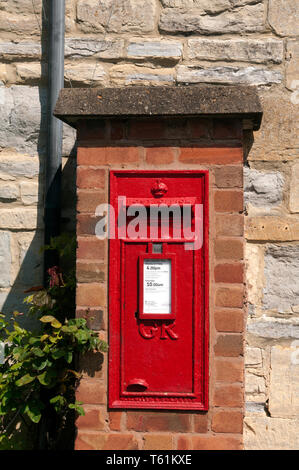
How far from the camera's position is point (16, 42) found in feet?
9.73

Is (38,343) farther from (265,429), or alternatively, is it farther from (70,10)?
(70,10)

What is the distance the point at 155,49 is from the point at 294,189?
1180mm

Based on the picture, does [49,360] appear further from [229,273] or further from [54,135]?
[54,135]

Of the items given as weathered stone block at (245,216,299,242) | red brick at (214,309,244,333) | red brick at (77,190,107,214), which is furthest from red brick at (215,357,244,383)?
red brick at (77,190,107,214)

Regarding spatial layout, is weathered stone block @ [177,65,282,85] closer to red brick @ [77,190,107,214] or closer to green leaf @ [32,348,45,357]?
red brick @ [77,190,107,214]

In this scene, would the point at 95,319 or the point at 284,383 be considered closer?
the point at 95,319

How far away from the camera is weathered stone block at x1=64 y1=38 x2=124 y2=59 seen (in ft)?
9.59

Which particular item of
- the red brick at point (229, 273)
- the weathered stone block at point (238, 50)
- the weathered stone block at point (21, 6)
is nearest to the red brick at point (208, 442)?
the red brick at point (229, 273)

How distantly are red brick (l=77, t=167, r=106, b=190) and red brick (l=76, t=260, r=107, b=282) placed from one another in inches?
14.3

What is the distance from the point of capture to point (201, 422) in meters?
2.29

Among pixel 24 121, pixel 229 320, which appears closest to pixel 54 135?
pixel 24 121
